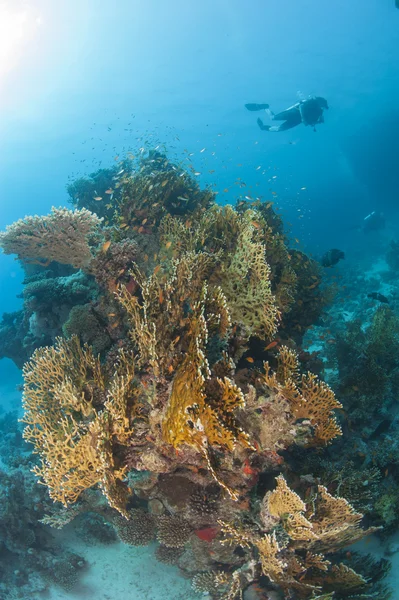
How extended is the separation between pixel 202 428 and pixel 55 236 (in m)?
5.85

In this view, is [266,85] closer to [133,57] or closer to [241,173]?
[133,57]

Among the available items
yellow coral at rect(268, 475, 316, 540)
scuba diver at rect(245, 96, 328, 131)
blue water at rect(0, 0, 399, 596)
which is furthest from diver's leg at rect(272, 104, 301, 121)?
yellow coral at rect(268, 475, 316, 540)

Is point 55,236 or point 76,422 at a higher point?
point 55,236

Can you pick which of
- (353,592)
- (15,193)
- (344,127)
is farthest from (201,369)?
(15,193)

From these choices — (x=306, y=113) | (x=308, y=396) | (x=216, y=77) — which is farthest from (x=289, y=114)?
(x=216, y=77)

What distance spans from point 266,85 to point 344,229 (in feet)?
103

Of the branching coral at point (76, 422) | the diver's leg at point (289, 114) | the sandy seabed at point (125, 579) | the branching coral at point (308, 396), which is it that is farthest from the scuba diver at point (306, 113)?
the sandy seabed at point (125, 579)

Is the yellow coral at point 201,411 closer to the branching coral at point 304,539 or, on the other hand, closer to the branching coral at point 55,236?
the branching coral at point 304,539

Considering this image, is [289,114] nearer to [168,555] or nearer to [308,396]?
[308,396]

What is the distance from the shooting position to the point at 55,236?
7.23m

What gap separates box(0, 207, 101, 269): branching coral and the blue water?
33.1m

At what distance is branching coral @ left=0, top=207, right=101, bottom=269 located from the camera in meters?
7.00

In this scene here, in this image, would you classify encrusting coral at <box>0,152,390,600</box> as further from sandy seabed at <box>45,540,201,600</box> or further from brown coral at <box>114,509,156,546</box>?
sandy seabed at <box>45,540,201,600</box>

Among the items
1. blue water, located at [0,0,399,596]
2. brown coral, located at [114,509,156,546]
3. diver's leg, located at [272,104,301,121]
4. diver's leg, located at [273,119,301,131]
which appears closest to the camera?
brown coral, located at [114,509,156,546]
